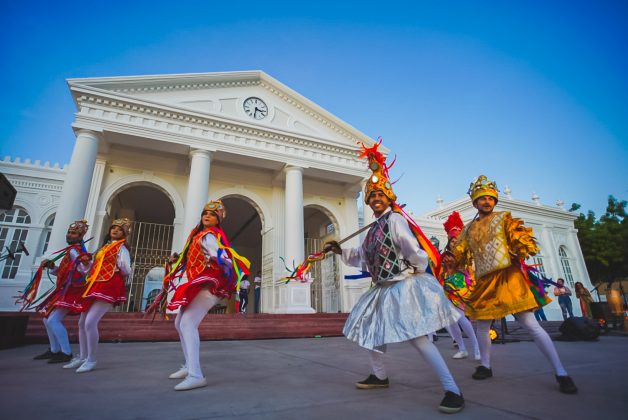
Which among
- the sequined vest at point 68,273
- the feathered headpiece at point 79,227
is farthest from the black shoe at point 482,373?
the feathered headpiece at point 79,227

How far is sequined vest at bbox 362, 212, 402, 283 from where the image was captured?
251 cm

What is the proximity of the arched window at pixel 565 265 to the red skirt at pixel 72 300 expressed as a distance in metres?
28.0

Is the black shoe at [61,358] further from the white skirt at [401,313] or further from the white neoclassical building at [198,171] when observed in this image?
the white neoclassical building at [198,171]

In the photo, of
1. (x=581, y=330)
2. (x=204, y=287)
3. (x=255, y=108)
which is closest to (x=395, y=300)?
(x=204, y=287)

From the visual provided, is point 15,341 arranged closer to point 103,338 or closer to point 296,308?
point 103,338

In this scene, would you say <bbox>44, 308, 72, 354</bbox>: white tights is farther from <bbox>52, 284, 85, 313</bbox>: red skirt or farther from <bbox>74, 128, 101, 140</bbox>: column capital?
<bbox>74, 128, 101, 140</bbox>: column capital

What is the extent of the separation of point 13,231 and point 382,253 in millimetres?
16160

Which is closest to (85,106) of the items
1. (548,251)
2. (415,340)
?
(415,340)

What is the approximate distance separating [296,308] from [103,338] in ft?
19.6

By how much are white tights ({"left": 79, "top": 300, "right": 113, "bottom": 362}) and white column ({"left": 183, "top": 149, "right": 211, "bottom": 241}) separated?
7051 millimetres

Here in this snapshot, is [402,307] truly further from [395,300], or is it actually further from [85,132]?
[85,132]

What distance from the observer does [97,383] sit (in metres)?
2.65

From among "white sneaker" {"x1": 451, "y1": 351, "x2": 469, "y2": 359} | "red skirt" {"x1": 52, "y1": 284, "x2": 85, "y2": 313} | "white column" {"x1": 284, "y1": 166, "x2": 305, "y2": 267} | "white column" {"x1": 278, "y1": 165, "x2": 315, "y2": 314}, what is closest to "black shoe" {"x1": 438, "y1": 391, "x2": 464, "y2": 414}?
"white sneaker" {"x1": 451, "y1": 351, "x2": 469, "y2": 359}

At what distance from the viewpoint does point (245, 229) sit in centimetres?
1933
